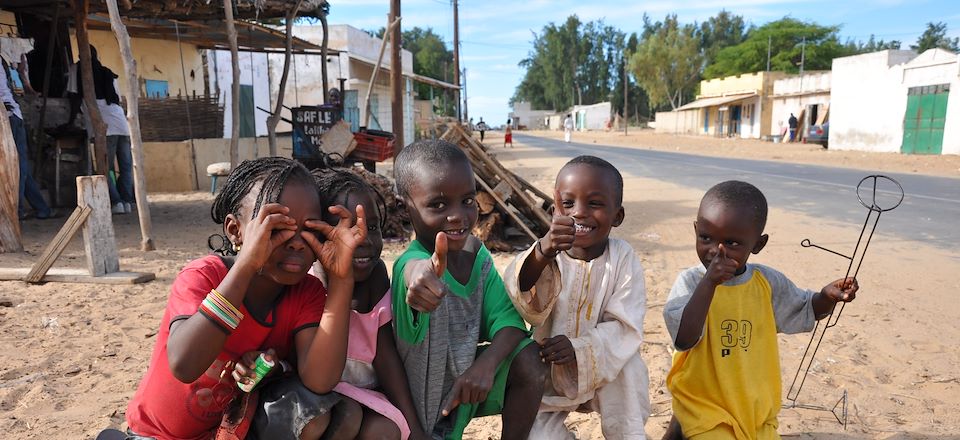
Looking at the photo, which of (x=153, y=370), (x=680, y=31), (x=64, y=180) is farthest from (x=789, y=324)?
(x=680, y=31)

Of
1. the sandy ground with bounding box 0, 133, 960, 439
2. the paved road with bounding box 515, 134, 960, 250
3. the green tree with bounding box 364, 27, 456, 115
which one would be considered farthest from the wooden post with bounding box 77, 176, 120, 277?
the green tree with bounding box 364, 27, 456, 115

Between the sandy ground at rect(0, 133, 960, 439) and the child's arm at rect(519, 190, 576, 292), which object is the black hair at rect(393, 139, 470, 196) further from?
the sandy ground at rect(0, 133, 960, 439)

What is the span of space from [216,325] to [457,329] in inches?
30.8

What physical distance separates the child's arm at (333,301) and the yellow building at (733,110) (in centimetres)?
3816

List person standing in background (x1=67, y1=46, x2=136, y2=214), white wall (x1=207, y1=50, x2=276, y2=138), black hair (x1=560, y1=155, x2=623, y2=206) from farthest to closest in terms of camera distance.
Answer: white wall (x1=207, y1=50, x2=276, y2=138) < person standing in background (x1=67, y1=46, x2=136, y2=214) < black hair (x1=560, y1=155, x2=623, y2=206)

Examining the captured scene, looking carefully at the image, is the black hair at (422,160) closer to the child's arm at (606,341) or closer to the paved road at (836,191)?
the child's arm at (606,341)

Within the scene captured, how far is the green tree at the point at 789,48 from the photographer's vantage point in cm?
4850

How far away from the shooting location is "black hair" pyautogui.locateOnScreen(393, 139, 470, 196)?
1981 mm

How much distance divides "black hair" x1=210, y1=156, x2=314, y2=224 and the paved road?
709cm

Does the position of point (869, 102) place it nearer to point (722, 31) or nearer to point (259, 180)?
point (259, 180)

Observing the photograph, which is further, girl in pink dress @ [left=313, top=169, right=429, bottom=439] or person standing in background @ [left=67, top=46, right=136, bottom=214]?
person standing in background @ [left=67, top=46, right=136, bottom=214]

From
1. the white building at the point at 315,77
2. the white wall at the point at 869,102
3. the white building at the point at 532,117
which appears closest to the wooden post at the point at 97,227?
the white building at the point at 315,77

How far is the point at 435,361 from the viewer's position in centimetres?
192

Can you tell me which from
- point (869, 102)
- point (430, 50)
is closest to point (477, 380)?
point (869, 102)
